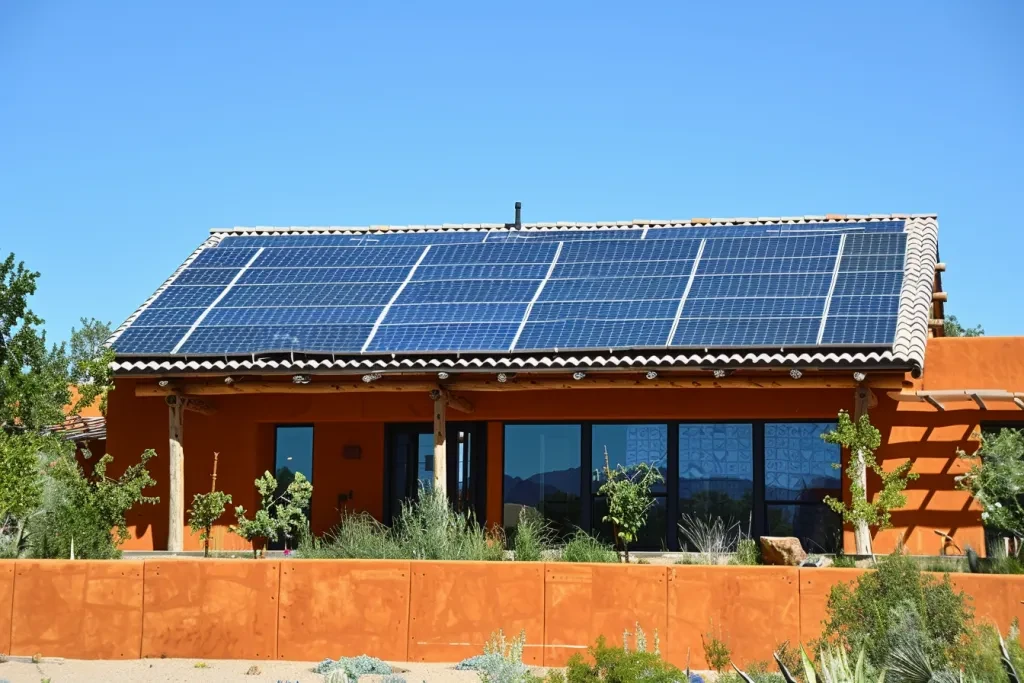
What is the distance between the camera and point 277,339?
20453 mm

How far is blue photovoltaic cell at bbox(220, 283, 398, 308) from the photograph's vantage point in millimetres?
21719

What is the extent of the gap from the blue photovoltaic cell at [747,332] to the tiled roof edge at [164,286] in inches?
340

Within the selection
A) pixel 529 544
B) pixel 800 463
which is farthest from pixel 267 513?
pixel 800 463

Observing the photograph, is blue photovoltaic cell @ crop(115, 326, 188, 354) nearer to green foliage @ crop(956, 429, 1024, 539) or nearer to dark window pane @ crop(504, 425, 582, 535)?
dark window pane @ crop(504, 425, 582, 535)

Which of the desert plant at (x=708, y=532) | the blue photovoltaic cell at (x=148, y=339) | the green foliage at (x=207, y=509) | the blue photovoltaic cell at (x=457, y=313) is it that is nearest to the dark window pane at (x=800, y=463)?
the desert plant at (x=708, y=532)

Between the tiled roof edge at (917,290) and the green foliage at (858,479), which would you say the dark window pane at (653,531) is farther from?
the tiled roof edge at (917,290)

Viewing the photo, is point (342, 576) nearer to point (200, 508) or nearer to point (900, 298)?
point (200, 508)

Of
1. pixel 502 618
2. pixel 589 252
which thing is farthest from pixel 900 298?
pixel 502 618

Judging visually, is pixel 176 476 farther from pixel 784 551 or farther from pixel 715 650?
pixel 715 650

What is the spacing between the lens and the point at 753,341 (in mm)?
19016

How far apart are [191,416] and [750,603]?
10.9 metres

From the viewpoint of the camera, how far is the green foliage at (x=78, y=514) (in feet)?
56.8

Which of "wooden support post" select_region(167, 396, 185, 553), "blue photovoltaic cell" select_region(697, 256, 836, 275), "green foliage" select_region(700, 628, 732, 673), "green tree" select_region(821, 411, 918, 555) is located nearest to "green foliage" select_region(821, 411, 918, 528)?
"green tree" select_region(821, 411, 918, 555)

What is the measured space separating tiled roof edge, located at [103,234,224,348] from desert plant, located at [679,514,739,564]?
9.20m
